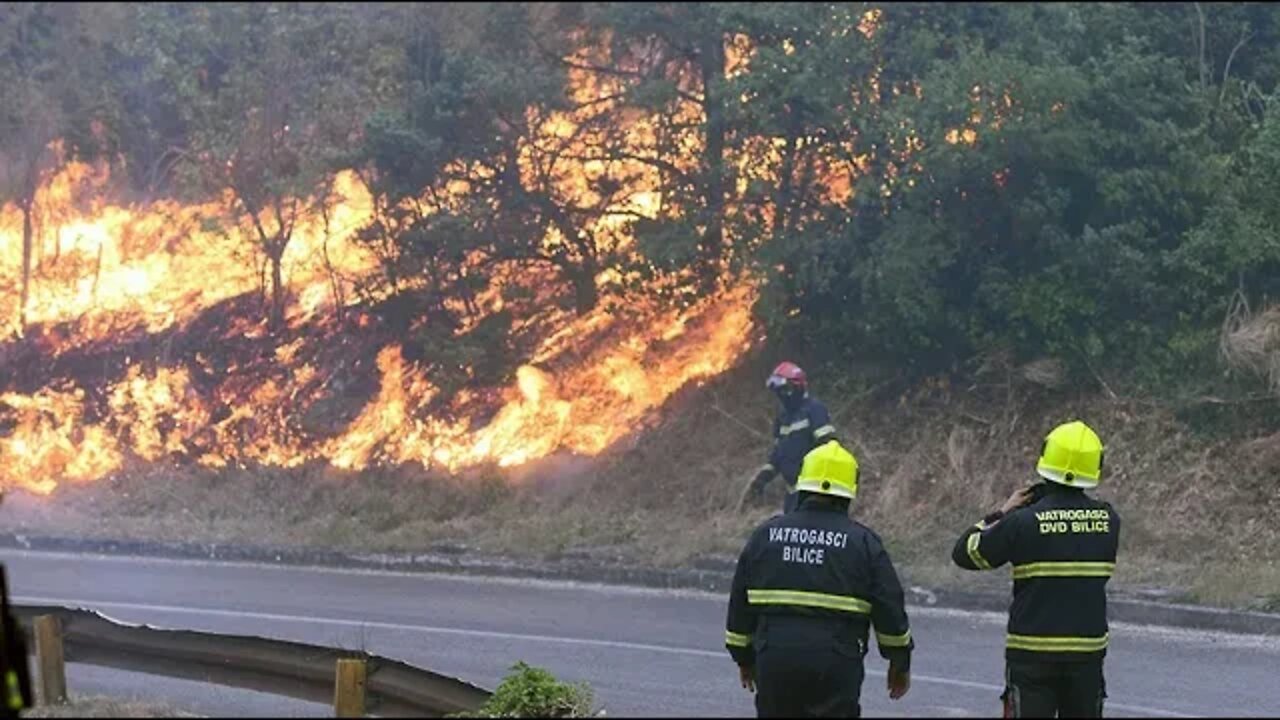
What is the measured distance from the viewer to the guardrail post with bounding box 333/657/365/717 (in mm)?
8773

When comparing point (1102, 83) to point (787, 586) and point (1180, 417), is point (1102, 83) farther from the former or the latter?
point (787, 586)

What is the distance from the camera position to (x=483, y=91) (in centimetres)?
2283

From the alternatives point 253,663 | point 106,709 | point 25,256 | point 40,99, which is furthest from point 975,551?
point 40,99

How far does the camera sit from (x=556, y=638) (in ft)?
48.6

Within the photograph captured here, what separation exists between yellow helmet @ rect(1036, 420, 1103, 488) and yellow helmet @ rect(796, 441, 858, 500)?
32.9 inches

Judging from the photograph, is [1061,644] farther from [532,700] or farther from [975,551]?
[532,700]

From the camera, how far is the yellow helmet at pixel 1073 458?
26.5ft

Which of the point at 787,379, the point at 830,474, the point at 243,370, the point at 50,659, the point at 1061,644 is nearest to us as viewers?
the point at 830,474

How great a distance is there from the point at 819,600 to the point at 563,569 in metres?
10.8

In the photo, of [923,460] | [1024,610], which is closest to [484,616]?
[923,460]

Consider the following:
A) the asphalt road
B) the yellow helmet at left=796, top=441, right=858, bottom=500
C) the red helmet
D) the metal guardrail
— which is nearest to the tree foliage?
the red helmet

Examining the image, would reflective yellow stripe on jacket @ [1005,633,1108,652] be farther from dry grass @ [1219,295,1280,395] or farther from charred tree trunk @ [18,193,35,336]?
charred tree trunk @ [18,193,35,336]

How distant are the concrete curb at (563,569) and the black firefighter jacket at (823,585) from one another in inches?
301

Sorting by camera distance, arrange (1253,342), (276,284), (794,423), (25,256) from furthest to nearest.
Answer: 1. (25,256)
2. (276,284)
3. (1253,342)
4. (794,423)
